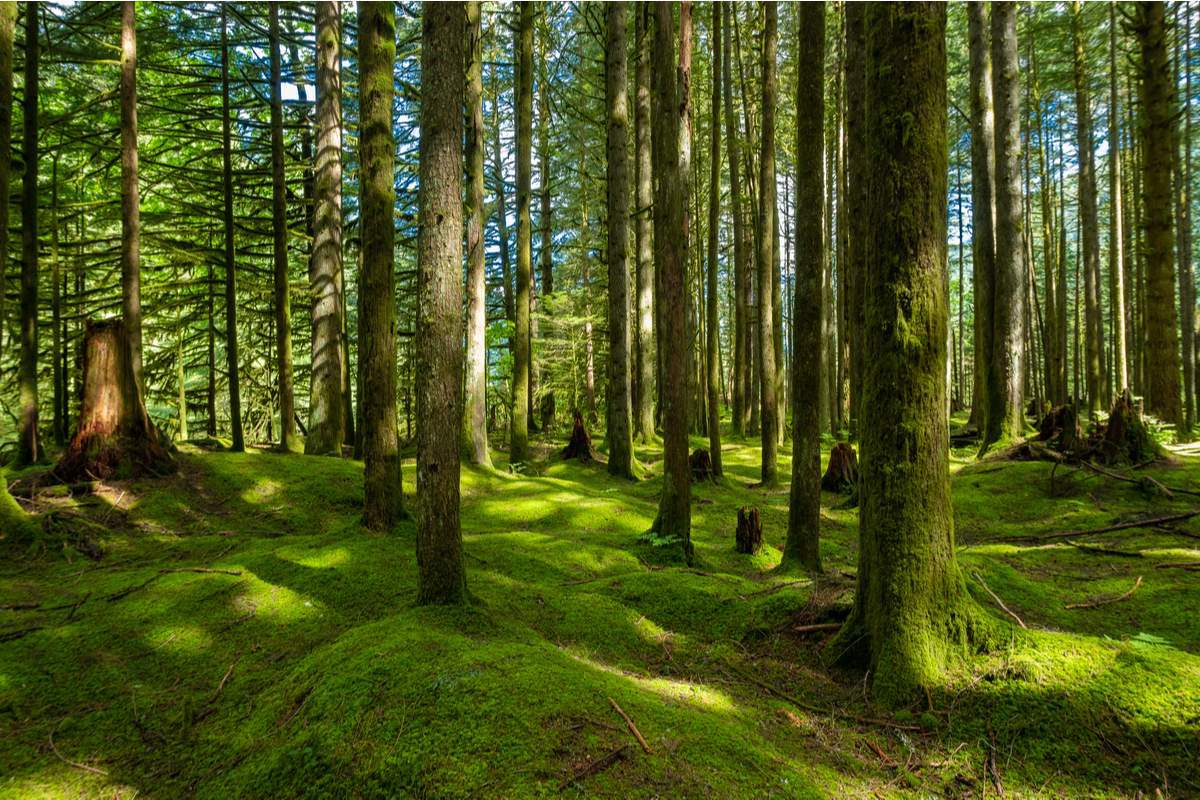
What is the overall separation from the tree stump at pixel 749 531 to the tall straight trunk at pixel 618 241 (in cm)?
496

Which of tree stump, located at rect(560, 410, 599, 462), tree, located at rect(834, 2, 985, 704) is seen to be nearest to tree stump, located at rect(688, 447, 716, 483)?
tree stump, located at rect(560, 410, 599, 462)

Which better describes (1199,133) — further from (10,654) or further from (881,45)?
(10,654)

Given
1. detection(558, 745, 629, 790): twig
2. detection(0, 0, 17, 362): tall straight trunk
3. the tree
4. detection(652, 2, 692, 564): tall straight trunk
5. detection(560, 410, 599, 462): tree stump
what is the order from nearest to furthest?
detection(558, 745, 629, 790): twig < the tree < detection(0, 0, 17, 362): tall straight trunk < detection(652, 2, 692, 564): tall straight trunk < detection(560, 410, 599, 462): tree stump

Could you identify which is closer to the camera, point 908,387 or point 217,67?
point 908,387

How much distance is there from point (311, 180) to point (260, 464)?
10.8m

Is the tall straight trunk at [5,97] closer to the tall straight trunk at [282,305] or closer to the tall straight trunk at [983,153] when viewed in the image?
the tall straight trunk at [282,305]

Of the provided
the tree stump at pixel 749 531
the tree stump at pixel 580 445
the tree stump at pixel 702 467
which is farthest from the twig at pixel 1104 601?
the tree stump at pixel 580 445

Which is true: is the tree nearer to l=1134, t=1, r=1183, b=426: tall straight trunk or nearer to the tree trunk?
the tree trunk

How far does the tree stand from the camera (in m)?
3.20

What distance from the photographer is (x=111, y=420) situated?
8172 millimetres

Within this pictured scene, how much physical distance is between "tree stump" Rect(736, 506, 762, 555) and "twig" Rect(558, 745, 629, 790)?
15.7ft

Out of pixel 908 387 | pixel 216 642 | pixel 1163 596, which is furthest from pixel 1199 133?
pixel 216 642

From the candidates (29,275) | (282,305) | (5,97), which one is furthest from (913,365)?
(29,275)

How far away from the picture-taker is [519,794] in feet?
6.82
